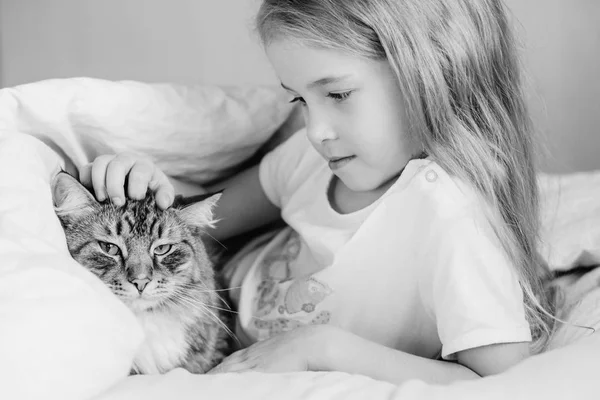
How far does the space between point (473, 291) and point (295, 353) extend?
0.29 m

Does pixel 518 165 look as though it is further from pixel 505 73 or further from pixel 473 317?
pixel 473 317

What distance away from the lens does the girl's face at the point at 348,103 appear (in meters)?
1.12

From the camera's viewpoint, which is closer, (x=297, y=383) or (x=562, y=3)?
(x=297, y=383)

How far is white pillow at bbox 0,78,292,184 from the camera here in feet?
3.84

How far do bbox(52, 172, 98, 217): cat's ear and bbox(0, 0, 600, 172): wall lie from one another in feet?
3.16

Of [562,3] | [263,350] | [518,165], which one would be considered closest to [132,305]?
[263,350]

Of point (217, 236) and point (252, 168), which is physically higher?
point (252, 168)

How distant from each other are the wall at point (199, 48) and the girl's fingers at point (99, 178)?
915 millimetres

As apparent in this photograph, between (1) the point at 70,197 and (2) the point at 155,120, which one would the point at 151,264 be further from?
(2) the point at 155,120

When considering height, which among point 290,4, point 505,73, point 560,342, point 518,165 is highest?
point 290,4

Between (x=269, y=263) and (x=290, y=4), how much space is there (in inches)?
22.1

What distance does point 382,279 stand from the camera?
123 centimetres

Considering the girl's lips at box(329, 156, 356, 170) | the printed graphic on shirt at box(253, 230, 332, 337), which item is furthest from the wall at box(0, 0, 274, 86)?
the girl's lips at box(329, 156, 356, 170)

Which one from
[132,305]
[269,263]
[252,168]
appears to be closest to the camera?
[132,305]
